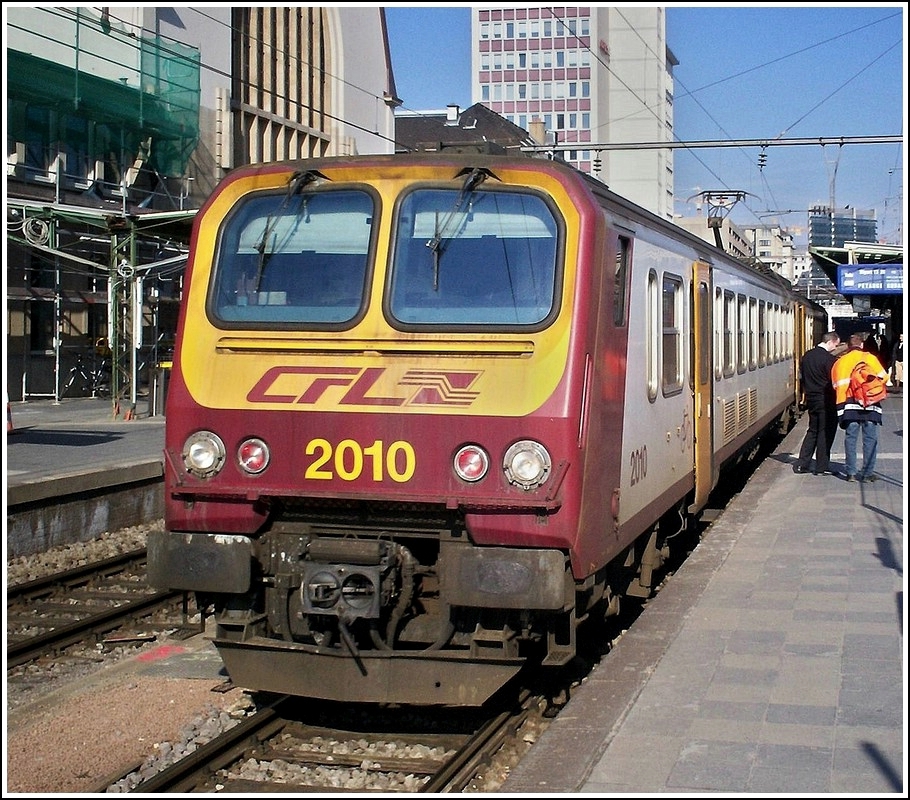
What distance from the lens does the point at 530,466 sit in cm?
586

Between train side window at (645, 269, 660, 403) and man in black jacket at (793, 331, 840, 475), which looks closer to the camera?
train side window at (645, 269, 660, 403)

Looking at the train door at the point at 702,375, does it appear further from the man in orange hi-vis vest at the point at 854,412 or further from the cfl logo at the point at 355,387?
the cfl logo at the point at 355,387

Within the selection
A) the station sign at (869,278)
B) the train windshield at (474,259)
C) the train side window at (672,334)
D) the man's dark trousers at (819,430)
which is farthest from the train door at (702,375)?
the station sign at (869,278)

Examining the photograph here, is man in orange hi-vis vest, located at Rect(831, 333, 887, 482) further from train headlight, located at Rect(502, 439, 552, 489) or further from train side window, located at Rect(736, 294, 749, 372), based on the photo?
train headlight, located at Rect(502, 439, 552, 489)

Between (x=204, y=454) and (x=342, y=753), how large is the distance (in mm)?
1710

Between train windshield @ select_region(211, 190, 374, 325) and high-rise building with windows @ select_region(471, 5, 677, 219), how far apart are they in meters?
102

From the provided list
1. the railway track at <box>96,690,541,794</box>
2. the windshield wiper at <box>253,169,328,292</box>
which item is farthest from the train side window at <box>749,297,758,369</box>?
the windshield wiper at <box>253,169,328,292</box>

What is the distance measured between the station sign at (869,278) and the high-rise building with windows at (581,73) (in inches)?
3024

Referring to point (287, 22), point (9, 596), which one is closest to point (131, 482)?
point (9, 596)

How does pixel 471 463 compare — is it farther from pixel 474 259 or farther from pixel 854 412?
pixel 854 412

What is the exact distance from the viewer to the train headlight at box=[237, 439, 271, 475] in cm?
620

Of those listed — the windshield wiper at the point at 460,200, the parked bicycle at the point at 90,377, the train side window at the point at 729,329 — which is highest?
the windshield wiper at the point at 460,200

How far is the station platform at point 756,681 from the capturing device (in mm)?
5039

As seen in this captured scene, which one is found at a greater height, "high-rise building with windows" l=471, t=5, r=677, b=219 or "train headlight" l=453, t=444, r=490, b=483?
"high-rise building with windows" l=471, t=5, r=677, b=219
